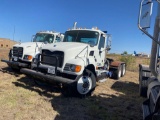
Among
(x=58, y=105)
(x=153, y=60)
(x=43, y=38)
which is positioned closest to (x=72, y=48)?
(x=58, y=105)

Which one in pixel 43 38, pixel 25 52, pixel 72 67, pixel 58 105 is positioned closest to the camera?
pixel 58 105

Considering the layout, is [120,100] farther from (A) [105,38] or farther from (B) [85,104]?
(A) [105,38]

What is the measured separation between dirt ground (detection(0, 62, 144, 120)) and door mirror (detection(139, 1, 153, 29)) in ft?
10.1

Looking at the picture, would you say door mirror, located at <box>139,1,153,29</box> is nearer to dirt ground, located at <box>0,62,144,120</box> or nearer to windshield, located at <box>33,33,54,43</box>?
dirt ground, located at <box>0,62,144,120</box>

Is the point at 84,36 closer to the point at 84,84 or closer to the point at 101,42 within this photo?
the point at 101,42

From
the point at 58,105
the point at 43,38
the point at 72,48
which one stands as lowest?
the point at 58,105

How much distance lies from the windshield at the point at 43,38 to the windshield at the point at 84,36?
287 cm

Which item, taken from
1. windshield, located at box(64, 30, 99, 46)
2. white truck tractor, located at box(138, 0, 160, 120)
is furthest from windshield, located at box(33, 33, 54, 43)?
white truck tractor, located at box(138, 0, 160, 120)

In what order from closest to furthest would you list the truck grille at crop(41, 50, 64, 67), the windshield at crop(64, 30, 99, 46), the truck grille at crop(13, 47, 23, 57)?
the truck grille at crop(41, 50, 64, 67) < the windshield at crop(64, 30, 99, 46) < the truck grille at crop(13, 47, 23, 57)

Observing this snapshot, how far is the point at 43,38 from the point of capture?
12484 millimetres

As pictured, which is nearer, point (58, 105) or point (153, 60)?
point (153, 60)

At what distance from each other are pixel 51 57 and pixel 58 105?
6.73 feet

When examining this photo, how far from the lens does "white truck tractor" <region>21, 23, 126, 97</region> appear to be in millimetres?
7531

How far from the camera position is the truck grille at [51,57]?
7.87 m
